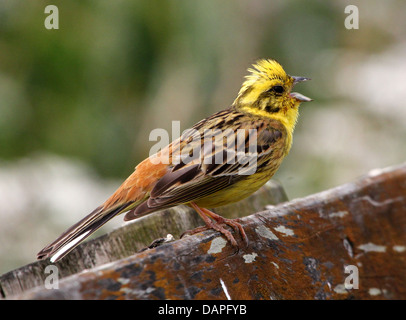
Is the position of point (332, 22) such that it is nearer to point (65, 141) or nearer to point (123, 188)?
point (65, 141)

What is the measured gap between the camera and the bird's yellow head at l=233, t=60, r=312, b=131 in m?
5.24

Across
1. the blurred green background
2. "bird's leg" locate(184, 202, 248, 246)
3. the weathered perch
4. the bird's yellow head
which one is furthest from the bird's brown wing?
the blurred green background

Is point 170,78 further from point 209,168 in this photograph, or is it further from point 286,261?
point 286,261

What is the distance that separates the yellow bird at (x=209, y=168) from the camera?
13.9 ft

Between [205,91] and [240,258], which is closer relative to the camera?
[240,258]

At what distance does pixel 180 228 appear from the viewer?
14.1 ft

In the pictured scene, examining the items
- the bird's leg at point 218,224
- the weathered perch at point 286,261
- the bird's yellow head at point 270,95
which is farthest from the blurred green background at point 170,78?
the weathered perch at point 286,261

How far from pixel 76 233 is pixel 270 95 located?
1974 mm

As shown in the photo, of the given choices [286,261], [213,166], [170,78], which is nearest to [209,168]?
[213,166]

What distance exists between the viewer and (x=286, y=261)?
3.19m

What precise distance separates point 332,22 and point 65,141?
4.08 m

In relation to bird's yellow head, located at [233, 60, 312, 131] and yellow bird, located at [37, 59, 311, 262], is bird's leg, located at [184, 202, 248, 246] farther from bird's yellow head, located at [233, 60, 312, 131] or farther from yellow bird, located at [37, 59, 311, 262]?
bird's yellow head, located at [233, 60, 312, 131]

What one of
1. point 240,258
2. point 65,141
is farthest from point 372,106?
point 240,258

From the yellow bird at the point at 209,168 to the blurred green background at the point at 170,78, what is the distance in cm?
263
